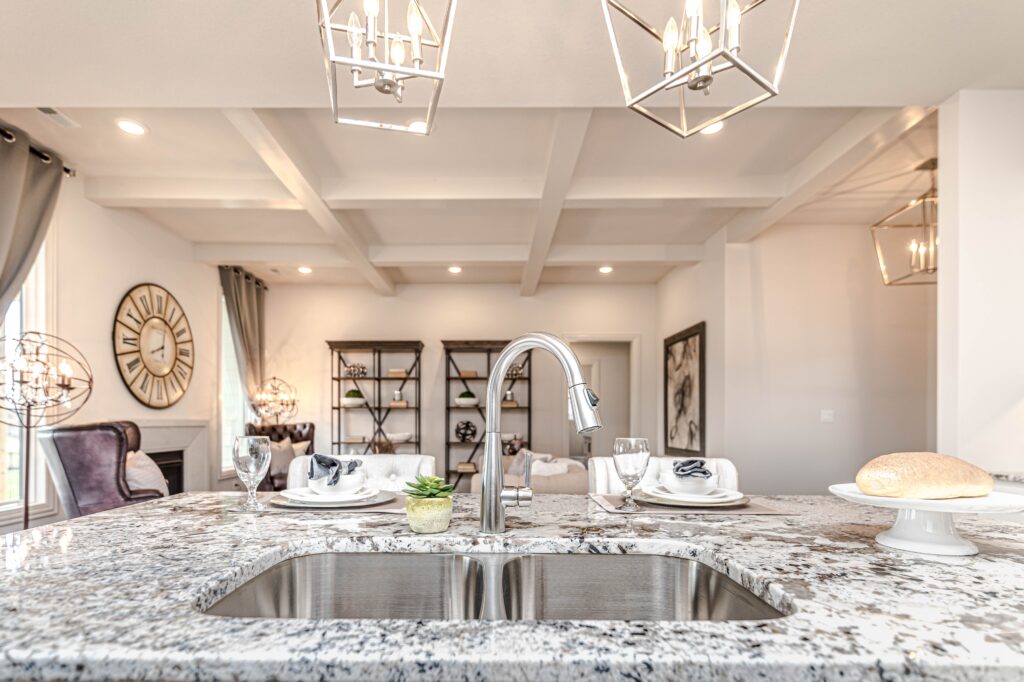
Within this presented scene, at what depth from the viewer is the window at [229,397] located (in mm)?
6145

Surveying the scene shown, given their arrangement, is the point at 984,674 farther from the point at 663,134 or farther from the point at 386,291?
the point at 386,291

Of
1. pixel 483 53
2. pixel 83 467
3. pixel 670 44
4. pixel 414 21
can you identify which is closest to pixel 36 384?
pixel 83 467

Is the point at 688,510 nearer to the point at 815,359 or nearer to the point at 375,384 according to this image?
the point at 815,359

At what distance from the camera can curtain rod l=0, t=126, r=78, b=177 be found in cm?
329

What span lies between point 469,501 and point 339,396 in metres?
5.67

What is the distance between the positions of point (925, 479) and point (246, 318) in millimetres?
6537

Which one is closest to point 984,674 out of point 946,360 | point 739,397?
point 946,360

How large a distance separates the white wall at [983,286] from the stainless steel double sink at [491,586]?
2114mm

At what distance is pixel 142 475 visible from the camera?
11.5 feet

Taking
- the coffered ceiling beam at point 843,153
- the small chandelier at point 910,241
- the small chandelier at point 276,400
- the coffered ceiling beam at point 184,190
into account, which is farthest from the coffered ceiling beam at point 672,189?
the small chandelier at point 276,400

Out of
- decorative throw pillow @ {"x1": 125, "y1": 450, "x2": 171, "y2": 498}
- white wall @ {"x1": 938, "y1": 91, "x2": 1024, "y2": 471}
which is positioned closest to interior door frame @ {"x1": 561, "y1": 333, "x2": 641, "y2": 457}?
decorative throw pillow @ {"x1": 125, "y1": 450, "x2": 171, "y2": 498}

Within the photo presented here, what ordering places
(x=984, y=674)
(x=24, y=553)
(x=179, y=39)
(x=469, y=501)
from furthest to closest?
(x=179, y=39) → (x=469, y=501) → (x=24, y=553) → (x=984, y=674)

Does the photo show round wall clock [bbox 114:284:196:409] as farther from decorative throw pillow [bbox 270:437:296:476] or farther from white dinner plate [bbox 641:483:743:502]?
white dinner plate [bbox 641:483:743:502]

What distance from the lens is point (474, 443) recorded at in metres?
7.09
